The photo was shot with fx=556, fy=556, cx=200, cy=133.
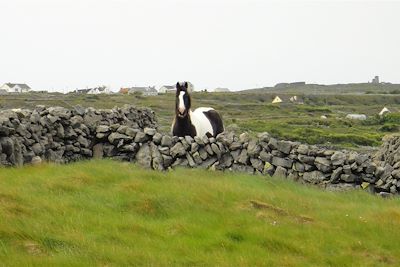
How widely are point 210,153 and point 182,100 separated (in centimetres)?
301

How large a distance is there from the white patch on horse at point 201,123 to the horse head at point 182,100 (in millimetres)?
870

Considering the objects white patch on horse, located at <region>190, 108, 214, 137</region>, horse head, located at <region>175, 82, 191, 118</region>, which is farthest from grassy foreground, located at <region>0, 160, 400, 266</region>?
white patch on horse, located at <region>190, 108, 214, 137</region>

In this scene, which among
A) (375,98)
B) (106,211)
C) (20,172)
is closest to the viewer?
(106,211)

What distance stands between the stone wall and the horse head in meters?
2.16

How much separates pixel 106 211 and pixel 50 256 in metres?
2.70

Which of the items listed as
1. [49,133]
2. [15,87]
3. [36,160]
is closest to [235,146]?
[49,133]

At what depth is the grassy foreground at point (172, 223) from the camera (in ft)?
26.7

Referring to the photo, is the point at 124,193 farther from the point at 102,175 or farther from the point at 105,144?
the point at 105,144

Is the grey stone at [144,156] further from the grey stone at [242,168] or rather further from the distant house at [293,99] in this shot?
the distant house at [293,99]

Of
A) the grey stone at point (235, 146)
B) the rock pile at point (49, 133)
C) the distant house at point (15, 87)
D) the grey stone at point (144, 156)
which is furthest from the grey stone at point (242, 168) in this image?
the distant house at point (15, 87)

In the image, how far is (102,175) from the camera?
13141 millimetres

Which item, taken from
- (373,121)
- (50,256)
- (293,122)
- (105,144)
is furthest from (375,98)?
(50,256)

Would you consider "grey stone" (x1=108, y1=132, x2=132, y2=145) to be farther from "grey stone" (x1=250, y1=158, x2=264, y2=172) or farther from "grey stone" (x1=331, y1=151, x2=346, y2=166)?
"grey stone" (x1=331, y1=151, x2=346, y2=166)

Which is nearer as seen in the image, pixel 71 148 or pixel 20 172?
pixel 20 172
